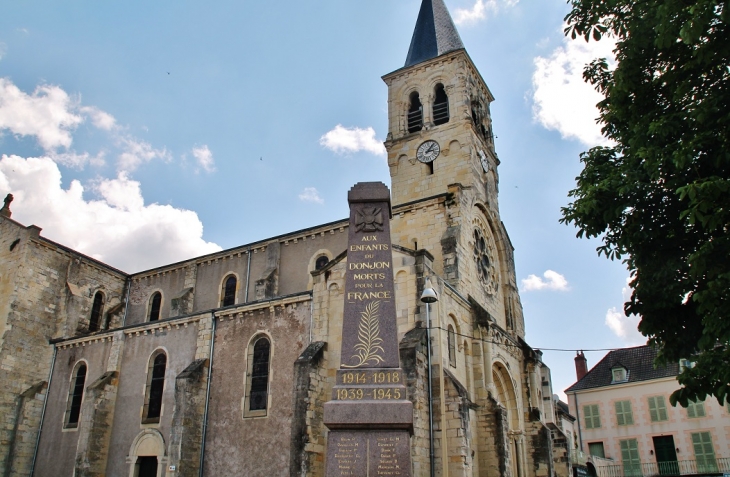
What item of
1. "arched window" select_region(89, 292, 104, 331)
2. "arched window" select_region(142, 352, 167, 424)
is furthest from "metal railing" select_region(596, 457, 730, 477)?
"arched window" select_region(89, 292, 104, 331)

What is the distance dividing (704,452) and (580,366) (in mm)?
9310

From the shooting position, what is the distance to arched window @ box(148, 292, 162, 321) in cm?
2852

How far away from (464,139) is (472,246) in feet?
16.8

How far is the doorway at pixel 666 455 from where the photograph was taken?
28750mm

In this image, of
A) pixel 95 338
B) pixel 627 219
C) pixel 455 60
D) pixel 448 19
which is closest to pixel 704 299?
pixel 627 219

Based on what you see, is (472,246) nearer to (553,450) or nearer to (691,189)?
(553,450)

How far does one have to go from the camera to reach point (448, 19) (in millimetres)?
30281

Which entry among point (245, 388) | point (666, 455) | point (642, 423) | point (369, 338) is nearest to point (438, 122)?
point (245, 388)

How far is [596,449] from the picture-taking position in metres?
32.1

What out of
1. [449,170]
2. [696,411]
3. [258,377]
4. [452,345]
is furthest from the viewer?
[696,411]

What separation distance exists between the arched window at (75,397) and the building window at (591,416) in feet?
86.9

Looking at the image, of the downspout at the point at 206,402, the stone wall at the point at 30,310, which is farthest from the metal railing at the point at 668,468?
the stone wall at the point at 30,310

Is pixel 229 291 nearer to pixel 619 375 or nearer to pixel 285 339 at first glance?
pixel 285 339

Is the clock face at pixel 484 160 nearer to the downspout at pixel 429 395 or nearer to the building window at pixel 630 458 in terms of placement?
the downspout at pixel 429 395
